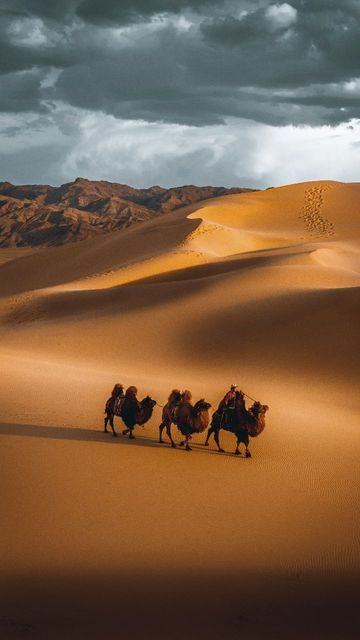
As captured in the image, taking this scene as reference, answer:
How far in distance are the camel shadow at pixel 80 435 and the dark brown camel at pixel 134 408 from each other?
0.36 metres

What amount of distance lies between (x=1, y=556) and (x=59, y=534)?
75cm

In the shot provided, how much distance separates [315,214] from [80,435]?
48.6m

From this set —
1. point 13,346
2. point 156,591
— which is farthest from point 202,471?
point 13,346

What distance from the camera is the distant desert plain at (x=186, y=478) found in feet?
21.0

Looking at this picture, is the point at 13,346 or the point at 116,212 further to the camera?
the point at 116,212

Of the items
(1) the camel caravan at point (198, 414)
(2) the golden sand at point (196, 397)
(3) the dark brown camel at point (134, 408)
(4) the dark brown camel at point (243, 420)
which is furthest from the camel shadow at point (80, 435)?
(4) the dark brown camel at point (243, 420)

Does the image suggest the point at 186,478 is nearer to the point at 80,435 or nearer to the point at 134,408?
the point at 134,408

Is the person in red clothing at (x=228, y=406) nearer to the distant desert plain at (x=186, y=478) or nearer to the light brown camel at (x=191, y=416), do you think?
the light brown camel at (x=191, y=416)

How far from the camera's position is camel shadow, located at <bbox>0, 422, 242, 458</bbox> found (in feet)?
37.4

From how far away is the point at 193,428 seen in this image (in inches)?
431

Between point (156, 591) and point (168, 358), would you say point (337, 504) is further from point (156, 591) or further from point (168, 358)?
point (168, 358)

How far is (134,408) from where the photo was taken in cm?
1137

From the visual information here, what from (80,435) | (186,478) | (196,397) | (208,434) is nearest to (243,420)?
(208,434)

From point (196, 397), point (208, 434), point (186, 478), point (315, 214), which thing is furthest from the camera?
point (315, 214)
